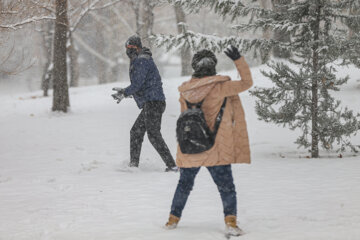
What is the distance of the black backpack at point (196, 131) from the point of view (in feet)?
12.4

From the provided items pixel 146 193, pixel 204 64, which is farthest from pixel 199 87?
pixel 146 193

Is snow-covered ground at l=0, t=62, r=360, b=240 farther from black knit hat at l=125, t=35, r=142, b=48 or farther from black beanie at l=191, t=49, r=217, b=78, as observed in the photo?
black knit hat at l=125, t=35, r=142, b=48

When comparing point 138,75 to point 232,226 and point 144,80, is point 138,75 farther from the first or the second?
point 232,226

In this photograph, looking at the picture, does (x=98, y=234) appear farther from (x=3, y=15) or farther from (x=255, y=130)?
(x=255, y=130)

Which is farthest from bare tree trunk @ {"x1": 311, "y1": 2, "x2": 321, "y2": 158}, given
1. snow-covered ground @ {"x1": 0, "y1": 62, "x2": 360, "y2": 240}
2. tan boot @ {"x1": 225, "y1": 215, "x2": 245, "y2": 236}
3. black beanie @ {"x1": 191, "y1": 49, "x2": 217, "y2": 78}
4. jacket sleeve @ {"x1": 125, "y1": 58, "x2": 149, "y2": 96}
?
tan boot @ {"x1": 225, "y1": 215, "x2": 245, "y2": 236}

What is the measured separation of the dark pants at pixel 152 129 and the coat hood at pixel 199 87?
8.50 ft

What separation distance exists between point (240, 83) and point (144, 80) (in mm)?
2816

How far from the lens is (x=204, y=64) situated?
3.88 meters

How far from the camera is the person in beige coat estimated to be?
374 centimetres

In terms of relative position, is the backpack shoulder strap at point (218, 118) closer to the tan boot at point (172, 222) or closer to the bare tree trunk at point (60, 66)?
the tan boot at point (172, 222)

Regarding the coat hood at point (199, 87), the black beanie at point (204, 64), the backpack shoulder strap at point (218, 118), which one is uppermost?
the black beanie at point (204, 64)

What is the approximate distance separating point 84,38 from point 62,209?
37355 millimetres

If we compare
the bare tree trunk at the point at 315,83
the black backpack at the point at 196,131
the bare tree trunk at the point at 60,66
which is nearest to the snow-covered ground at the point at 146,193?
the bare tree trunk at the point at 315,83

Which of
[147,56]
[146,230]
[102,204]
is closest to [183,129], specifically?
[146,230]
